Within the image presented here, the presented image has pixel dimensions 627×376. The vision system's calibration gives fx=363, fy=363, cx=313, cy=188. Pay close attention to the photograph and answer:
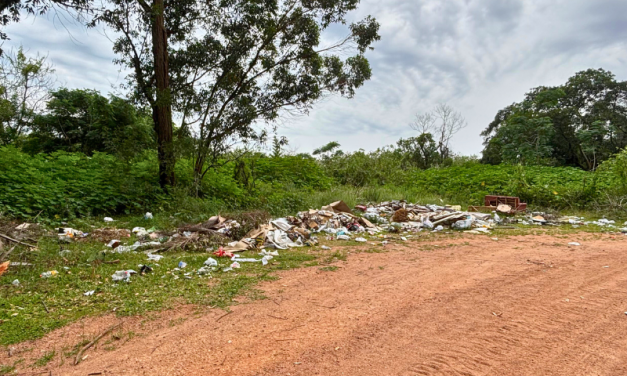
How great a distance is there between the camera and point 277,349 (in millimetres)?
2293

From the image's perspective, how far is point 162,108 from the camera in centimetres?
841

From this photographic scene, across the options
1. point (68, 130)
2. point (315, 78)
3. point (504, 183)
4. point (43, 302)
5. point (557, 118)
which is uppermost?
point (557, 118)

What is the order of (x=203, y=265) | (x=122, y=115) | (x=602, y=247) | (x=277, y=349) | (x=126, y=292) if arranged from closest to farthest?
(x=277, y=349) < (x=126, y=292) < (x=203, y=265) < (x=602, y=247) < (x=122, y=115)

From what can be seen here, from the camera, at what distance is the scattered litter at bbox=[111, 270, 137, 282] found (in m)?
3.58

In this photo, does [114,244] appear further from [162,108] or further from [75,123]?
[75,123]

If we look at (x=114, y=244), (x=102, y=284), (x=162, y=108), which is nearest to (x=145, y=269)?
(x=102, y=284)

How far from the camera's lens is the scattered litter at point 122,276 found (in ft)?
11.7

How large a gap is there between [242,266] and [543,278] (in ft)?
10.8

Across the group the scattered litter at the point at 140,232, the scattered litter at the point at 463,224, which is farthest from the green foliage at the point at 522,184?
the scattered litter at the point at 140,232

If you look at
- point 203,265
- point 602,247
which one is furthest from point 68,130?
point 602,247

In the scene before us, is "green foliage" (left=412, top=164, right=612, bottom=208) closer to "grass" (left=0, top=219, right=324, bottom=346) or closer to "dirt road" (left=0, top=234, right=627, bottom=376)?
"dirt road" (left=0, top=234, right=627, bottom=376)

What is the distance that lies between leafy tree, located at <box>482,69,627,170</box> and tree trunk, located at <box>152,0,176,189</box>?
771 inches

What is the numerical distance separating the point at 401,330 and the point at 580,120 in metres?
26.8

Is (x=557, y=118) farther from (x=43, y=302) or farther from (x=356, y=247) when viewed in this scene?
(x=43, y=302)
